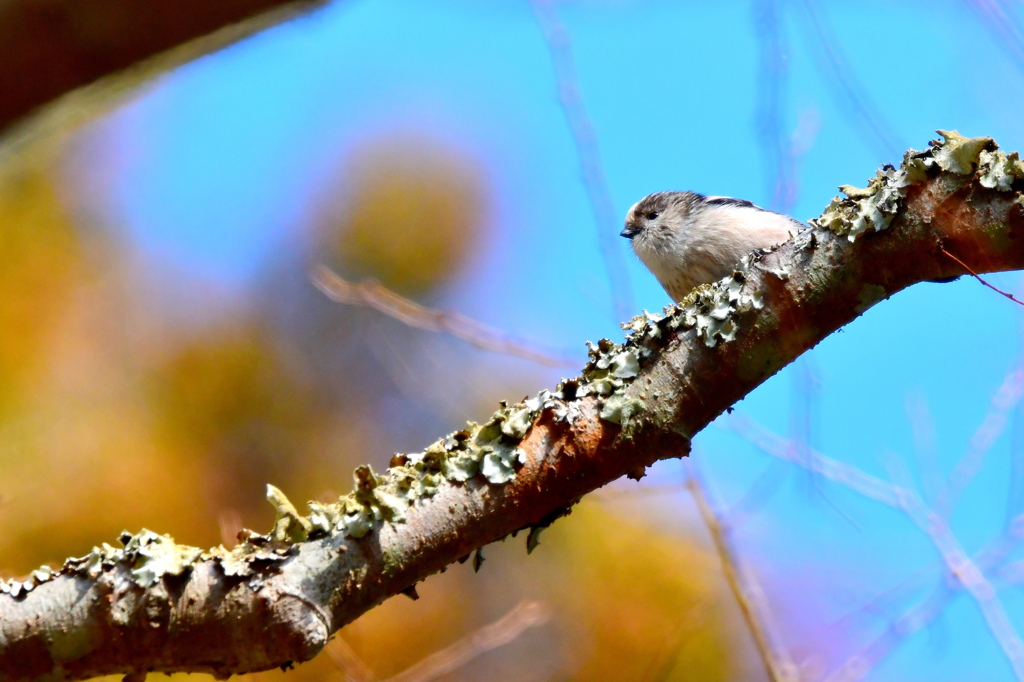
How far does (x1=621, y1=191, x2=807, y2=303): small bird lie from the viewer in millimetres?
3102

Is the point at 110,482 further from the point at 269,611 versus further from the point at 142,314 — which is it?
the point at 269,611

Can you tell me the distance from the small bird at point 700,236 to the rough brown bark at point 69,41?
2102 millimetres

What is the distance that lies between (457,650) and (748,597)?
1.44 metres

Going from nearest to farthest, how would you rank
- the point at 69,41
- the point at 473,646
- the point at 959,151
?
the point at 69,41, the point at 959,151, the point at 473,646

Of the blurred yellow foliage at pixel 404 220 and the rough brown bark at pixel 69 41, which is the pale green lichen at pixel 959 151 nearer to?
the rough brown bark at pixel 69 41

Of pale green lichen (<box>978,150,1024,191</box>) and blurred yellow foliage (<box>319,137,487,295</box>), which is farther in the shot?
blurred yellow foliage (<box>319,137,487,295</box>)

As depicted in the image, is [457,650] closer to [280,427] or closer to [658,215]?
[280,427]

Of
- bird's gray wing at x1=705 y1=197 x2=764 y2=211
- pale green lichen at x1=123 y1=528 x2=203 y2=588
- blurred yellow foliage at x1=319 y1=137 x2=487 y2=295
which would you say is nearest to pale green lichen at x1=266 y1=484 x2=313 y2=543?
pale green lichen at x1=123 y1=528 x2=203 y2=588

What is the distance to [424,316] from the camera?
4789 millimetres

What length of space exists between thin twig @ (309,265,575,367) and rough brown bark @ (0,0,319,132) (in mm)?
2813

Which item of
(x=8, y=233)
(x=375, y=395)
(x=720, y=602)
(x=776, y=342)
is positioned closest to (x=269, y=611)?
(x=776, y=342)

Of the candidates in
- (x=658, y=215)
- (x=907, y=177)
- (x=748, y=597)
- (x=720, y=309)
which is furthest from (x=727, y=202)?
(x=720, y=309)

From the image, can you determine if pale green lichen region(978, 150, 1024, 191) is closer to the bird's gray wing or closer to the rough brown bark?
the rough brown bark

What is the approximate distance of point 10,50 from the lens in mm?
1322
